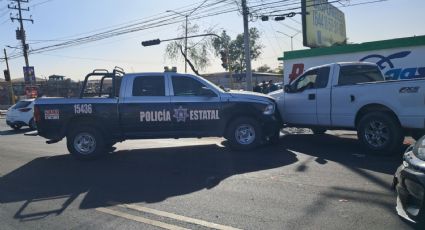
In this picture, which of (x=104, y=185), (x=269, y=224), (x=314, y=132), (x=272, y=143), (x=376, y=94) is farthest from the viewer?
(x=314, y=132)

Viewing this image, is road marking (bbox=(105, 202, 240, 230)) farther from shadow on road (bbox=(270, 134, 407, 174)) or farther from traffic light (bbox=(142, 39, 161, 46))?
traffic light (bbox=(142, 39, 161, 46))

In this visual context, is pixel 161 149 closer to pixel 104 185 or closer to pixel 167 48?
pixel 104 185

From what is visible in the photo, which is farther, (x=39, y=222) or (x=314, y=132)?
(x=314, y=132)

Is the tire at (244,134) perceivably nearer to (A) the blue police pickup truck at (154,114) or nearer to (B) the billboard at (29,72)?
(A) the blue police pickup truck at (154,114)

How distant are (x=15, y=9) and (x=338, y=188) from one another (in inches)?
1715

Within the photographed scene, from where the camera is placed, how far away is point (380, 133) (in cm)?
876

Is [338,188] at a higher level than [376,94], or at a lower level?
lower

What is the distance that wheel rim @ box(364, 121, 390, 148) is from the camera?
8680 mm

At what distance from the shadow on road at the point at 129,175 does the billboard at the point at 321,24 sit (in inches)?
661

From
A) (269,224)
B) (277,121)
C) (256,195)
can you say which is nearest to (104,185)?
(256,195)

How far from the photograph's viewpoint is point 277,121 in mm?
10164

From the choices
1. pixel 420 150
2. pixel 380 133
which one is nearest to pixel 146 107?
pixel 380 133

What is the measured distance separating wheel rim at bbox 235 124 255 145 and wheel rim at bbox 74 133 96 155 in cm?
337

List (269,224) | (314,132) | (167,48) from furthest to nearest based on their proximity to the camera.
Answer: (167,48) → (314,132) → (269,224)
